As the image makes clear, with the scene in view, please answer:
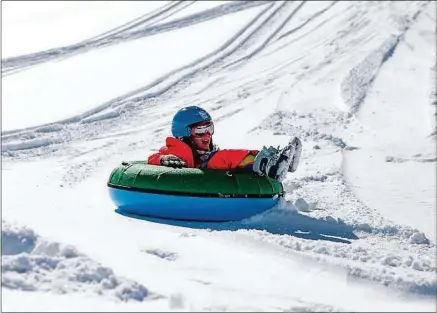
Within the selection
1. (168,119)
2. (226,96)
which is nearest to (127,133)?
(168,119)

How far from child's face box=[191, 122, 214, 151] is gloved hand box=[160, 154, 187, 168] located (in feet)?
1.11

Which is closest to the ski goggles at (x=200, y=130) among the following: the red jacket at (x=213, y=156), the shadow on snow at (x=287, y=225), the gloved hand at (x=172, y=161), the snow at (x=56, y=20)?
the red jacket at (x=213, y=156)

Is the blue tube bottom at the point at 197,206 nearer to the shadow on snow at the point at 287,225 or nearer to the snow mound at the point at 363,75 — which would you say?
the shadow on snow at the point at 287,225

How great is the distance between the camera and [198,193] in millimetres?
6375

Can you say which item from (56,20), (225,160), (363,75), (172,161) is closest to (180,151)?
(172,161)

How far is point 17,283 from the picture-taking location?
157 inches

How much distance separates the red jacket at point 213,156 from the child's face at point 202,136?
0.59 ft

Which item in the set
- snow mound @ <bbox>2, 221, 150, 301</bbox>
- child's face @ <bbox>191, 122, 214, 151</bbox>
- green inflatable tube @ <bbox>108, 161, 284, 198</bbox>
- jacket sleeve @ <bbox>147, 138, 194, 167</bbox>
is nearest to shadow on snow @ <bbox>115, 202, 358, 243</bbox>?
green inflatable tube @ <bbox>108, 161, 284, 198</bbox>

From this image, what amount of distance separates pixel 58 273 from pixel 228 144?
6.46 m

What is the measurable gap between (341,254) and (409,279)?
69 centimetres

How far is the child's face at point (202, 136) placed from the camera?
6965mm

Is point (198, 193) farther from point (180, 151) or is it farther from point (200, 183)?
point (180, 151)

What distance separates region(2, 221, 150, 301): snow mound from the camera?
13.0ft

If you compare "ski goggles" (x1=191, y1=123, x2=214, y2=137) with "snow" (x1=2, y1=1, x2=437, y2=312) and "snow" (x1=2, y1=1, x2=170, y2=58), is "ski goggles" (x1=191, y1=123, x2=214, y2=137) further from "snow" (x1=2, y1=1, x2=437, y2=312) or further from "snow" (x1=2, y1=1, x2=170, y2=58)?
"snow" (x1=2, y1=1, x2=170, y2=58)
